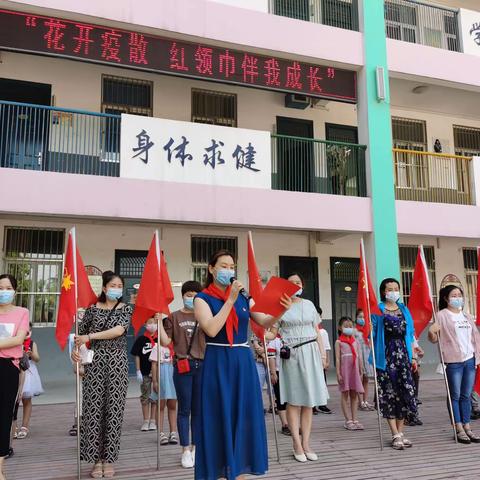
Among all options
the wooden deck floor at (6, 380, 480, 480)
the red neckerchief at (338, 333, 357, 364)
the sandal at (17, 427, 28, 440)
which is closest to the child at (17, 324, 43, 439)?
the sandal at (17, 427, 28, 440)

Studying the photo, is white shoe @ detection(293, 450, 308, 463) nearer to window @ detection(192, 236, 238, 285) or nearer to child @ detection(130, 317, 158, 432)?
child @ detection(130, 317, 158, 432)

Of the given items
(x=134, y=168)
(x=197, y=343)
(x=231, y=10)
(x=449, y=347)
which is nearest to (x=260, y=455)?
(x=197, y=343)

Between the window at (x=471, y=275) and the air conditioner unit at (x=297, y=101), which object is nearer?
the air conditioner unit at (x=297, y=101)

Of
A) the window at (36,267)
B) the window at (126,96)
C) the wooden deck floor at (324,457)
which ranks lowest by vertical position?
the wooden deck floor at (324,457)

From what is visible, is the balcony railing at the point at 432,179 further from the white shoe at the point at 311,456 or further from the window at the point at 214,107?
the white shoe at the point at 311,456

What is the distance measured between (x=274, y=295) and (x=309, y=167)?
8.05 m

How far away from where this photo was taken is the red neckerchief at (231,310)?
3221 millimetres

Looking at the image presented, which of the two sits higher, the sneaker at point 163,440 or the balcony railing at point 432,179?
the balcony railing at point 432,179

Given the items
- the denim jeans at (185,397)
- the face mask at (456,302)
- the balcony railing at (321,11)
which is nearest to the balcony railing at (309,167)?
the balcony railing at (321,11)

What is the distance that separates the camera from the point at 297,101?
11.8 meters

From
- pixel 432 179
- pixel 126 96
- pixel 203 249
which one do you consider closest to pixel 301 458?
pixel 203 249

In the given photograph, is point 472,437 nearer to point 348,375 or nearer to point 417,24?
point 348,375

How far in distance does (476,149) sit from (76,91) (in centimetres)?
1071

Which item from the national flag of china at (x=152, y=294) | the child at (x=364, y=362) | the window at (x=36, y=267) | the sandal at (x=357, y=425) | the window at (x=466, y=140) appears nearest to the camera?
the national flag of china at (x=152, y=294)
